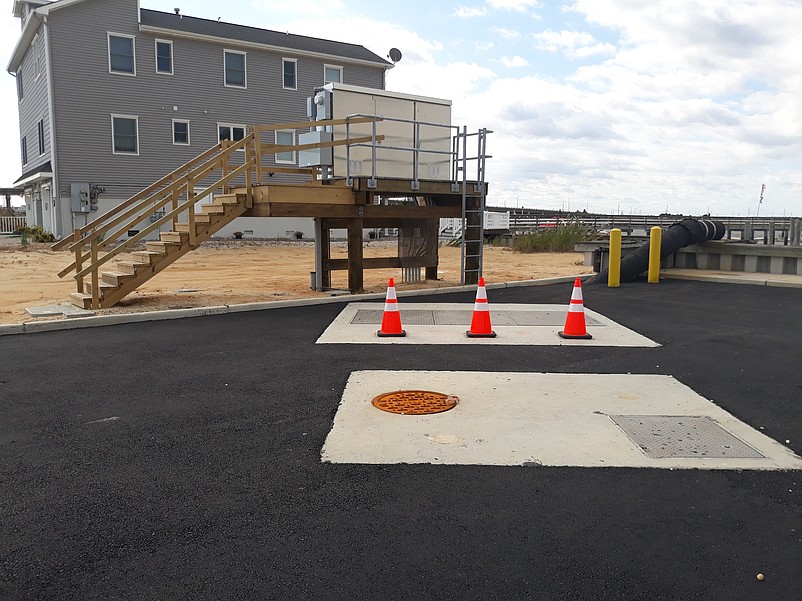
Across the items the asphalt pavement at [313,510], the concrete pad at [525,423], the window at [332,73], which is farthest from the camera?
the window at [332,73]

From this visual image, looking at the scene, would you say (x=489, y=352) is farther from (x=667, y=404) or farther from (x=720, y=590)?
(x=720, y=590)

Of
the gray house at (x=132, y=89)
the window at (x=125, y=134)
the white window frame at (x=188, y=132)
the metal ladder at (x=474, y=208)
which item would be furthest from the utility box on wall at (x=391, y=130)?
the white window frame at (x=188, y=132)

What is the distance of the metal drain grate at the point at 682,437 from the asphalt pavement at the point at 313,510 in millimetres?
327

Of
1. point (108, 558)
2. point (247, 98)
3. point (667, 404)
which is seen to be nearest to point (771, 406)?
point (667, 404)

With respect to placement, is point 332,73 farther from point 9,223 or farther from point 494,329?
point 494,329

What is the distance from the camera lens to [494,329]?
9.39 metres

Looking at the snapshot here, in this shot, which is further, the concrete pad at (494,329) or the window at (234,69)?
the window at (234,69)

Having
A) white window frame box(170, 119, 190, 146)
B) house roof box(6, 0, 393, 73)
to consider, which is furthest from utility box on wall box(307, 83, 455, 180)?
house roof box(6, 0, 393, 73)

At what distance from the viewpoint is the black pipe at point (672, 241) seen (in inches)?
618

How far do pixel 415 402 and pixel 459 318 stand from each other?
15.3 ft

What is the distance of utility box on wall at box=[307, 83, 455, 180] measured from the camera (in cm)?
1388

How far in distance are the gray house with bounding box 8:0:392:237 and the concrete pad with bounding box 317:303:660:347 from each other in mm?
20627

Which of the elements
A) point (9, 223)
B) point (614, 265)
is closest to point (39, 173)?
point (9, 223)

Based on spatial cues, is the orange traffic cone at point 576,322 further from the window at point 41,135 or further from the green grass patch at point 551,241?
the window at point 41,135
